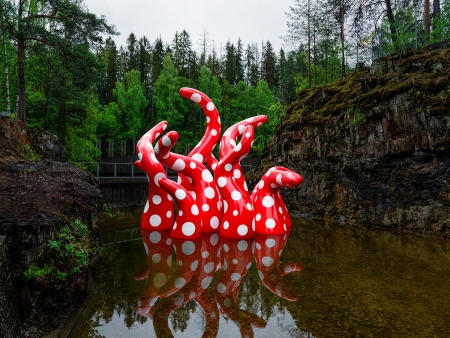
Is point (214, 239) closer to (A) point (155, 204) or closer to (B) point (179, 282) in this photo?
(A) point (155, 204)

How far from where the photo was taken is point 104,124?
3022 centimetres

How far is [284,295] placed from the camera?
5.10 m

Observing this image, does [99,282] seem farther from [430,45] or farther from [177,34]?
[177,34]

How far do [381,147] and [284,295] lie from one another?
758cm

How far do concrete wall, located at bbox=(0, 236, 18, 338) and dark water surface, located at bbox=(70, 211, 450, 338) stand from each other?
69cm

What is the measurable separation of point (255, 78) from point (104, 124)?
22.1 m

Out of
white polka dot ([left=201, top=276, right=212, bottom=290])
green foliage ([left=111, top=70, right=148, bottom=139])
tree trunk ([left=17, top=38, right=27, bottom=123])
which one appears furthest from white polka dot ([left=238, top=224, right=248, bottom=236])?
green foliage ([left=111, top=70, right=148, bottom=139])

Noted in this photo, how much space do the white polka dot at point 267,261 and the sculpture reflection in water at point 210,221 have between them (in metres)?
0.02

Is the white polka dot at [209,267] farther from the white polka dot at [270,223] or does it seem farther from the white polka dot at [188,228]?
the white polka dot at [270,223]

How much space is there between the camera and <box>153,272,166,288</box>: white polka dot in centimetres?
561

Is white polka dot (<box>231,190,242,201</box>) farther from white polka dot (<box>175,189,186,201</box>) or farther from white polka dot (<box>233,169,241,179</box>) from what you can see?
white polka dot (<box>175,189,186,201</box>)

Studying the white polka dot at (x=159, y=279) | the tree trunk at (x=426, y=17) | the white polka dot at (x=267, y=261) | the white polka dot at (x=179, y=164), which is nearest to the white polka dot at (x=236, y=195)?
the white polka dot at (x=179, y=164)

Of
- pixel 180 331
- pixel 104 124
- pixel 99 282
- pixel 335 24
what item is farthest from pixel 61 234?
pixel 104 124

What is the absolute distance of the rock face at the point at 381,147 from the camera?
387 inches
